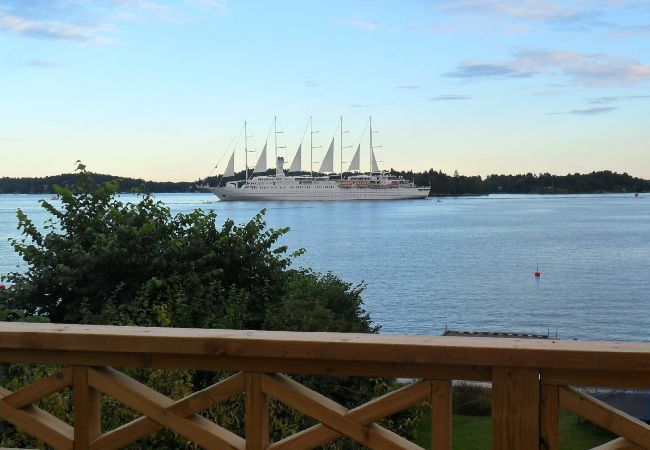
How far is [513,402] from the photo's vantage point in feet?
6.66

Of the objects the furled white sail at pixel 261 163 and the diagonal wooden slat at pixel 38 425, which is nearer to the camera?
the diagonal wooden slat at pixel 38 425

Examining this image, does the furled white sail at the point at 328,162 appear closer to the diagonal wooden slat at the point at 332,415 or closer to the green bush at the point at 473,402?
the green bush at the point at 473,402

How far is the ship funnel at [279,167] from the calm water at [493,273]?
52515mm

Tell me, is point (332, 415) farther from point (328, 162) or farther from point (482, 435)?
point (328, 162)

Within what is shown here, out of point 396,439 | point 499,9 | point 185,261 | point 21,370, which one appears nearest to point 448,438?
point 396,439

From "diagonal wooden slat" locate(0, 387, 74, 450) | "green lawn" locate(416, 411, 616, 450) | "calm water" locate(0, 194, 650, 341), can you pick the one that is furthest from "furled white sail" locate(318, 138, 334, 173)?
"diagonal wooden slat" locate(0, 387, 74, 450)

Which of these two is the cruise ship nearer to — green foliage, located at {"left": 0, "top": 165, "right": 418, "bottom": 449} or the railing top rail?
green foliage, located at {"left": 0, "top": 165, "right": 418, "bottom": 449}

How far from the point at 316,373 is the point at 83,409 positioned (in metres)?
0.67

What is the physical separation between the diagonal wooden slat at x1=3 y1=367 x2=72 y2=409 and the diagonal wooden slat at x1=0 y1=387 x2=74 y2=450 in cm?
2

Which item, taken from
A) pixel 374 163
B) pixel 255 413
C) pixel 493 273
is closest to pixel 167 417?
pixel 255 413

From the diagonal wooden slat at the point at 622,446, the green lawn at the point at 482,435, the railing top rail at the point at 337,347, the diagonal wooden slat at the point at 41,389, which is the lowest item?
the green lawn at the point at 482,435

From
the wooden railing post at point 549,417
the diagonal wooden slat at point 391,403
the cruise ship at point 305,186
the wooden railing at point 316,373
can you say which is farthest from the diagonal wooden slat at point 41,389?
the cruise ship at point 305,186

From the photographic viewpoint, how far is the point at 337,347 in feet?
6.79

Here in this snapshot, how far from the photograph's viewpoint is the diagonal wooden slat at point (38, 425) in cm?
229
